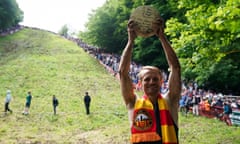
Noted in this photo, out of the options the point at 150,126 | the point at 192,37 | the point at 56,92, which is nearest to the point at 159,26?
the point at 150,126

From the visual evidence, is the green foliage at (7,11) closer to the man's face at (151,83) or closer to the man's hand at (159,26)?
the man's hand at (159,26)

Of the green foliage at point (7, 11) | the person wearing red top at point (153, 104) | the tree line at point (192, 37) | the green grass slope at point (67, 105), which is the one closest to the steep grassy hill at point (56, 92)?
the green grass slope at point (67, 105)

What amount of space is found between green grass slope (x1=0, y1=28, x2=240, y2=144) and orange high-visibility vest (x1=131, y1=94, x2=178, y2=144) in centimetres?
907

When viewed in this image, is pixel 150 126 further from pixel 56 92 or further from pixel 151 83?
pixel 56 92

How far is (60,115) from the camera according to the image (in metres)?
18.2

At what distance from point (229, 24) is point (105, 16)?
34.8m

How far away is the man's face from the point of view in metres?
3.31

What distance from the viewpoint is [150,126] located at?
313 centimetres

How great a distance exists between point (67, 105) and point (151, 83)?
17.9 m

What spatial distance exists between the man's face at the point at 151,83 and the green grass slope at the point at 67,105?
9.04 m

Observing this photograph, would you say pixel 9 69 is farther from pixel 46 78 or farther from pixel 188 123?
pixel 188 123

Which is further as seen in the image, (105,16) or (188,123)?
(105,16)

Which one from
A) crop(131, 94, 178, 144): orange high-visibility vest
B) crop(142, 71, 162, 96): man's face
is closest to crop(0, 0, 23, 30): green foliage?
crop(142, 71, 162, 96): man's face

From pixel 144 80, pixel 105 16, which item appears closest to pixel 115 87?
pixel 105 16
